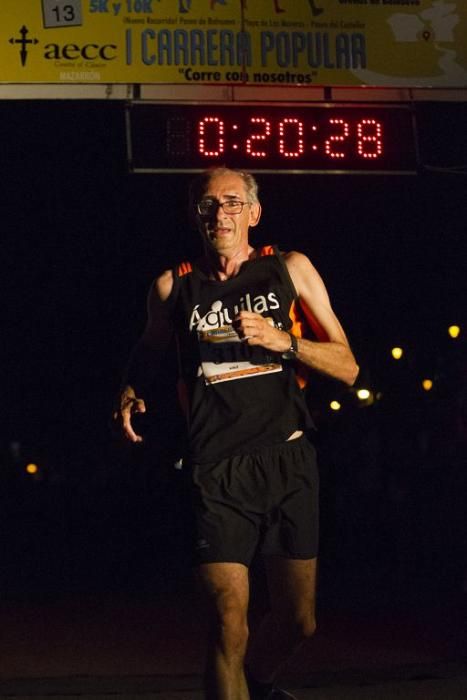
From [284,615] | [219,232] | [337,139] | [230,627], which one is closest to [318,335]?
[219,232]

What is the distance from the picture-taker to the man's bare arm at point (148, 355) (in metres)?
5.55

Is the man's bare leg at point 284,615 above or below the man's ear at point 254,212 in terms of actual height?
below

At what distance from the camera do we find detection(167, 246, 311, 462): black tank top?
5.36 metres

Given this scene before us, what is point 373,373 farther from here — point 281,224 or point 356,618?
point 356,618

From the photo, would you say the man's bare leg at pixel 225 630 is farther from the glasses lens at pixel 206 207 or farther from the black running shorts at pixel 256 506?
the glasses lens at pixel 206 207

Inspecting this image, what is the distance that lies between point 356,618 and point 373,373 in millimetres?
27029

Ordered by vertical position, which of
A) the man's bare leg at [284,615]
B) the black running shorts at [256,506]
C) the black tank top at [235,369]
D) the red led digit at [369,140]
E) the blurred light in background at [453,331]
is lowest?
the man's bare leg at [284,615]

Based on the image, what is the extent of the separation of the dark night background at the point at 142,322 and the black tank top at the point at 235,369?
11.9 inches

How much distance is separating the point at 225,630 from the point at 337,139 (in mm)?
5081

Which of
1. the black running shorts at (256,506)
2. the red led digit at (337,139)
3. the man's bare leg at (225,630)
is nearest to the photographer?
the man's bare leg at (225,630)

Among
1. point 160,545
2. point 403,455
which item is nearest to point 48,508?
point 160,545

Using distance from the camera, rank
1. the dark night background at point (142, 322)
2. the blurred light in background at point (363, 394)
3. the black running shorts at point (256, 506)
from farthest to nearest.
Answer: the blurred light in background at point (363, 394)
the dark night background at point (142, 322)
the black running shorts at point (256, 506)

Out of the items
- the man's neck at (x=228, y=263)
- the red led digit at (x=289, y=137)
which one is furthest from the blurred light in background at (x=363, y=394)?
the man's neck at (x=228, y=263)

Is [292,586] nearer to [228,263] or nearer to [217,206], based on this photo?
[228,263]
